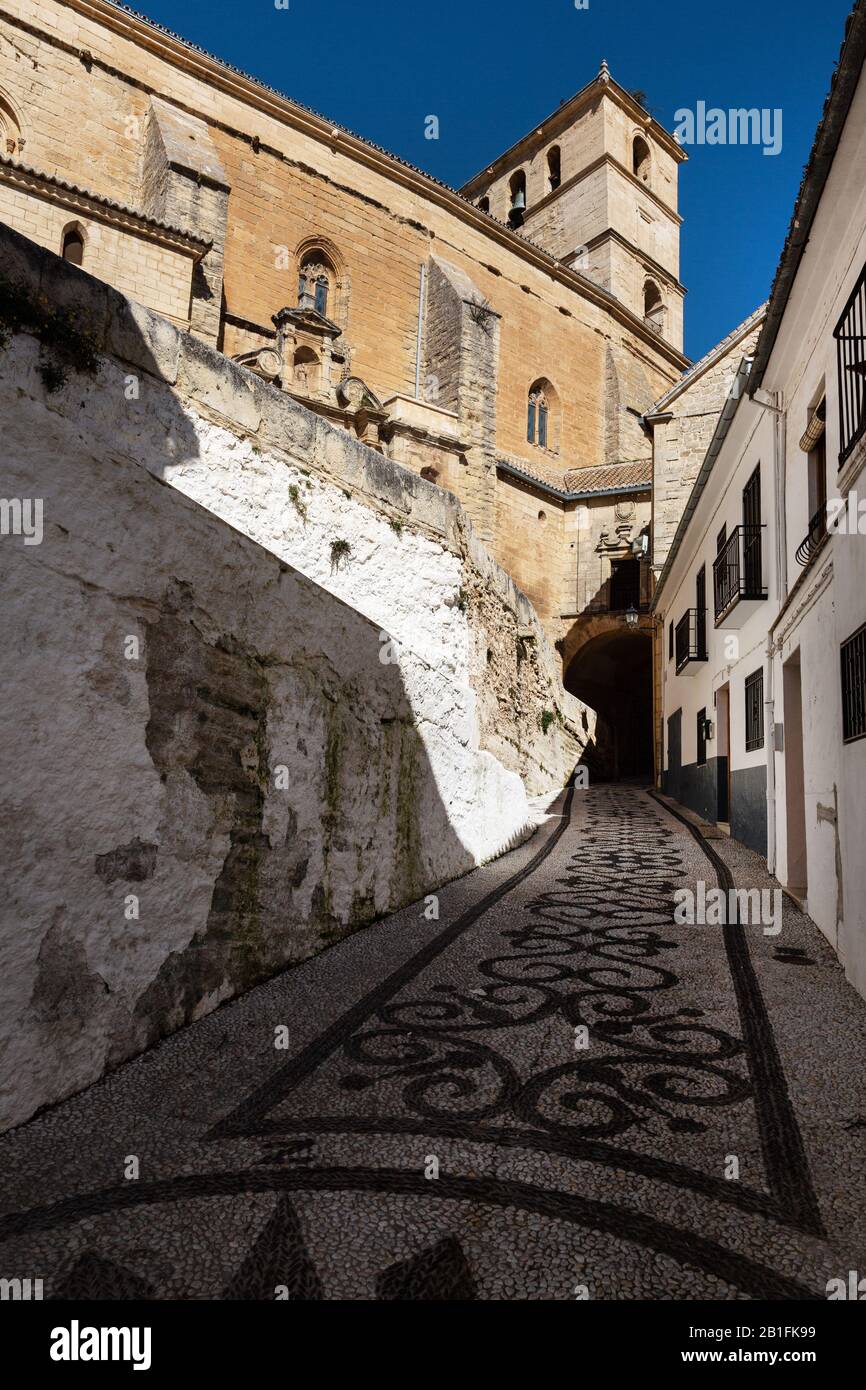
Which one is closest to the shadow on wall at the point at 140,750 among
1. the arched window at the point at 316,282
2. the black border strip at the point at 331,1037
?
the black border strip at the point at 331,1037

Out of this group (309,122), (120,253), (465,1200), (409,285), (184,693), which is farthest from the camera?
(409,285)

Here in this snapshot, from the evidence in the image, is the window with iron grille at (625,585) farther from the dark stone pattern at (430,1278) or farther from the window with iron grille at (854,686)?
the dark stone pattern at (430,1278)

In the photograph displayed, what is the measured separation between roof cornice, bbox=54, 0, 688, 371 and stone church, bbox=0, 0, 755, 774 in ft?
0.20

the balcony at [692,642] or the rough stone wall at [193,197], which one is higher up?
the rough stone wall at [193,197]

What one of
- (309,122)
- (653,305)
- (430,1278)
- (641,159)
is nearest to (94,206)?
(309,122)

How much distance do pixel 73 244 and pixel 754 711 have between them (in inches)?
562

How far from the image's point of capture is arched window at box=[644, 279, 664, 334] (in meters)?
35.5

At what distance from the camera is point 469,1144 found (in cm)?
246

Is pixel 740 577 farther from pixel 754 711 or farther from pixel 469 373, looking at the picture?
pixel 469 373

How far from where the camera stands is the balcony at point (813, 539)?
5.26 metres

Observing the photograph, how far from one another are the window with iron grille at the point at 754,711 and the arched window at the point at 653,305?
104 ft

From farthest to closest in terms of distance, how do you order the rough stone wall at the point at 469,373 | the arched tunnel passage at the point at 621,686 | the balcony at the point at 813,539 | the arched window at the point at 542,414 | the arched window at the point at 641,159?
the arched window at the point at 641,159 < the arched window at the point at 542,414 < the arched tunnel passage at the point at 621,686 < the rough stone wall at the point at 469,373 < the balcony at the point at 813,539
